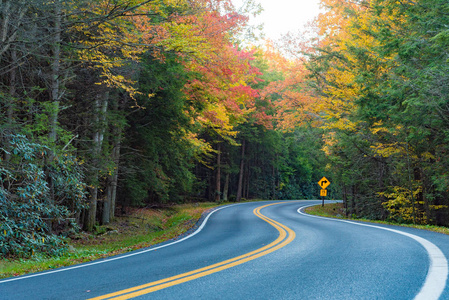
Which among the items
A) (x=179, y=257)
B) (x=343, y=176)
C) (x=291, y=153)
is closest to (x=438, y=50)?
(x=179, y=257)

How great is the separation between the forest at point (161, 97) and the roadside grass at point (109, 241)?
21.5 inches

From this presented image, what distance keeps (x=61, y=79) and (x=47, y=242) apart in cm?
518

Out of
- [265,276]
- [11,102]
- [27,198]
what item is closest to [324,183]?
[27,198]

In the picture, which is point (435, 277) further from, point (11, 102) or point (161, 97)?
point (161, 97)

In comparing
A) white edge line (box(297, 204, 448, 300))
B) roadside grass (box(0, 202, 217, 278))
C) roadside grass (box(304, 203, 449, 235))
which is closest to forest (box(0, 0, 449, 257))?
roadside grass (box(0, 202, 217, 278))

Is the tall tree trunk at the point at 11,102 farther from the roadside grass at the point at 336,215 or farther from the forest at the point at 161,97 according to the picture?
the roadside grass at the point at 336,215

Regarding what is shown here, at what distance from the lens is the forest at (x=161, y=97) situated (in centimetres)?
847

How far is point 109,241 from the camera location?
12.6 meters

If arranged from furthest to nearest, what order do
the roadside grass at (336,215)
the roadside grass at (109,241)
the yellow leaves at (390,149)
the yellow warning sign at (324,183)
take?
the yellow warning sign at (324,183) → the yellow leaves at (390,149) → the roadside grass at (336,215) → the roadside grass at (109,241)

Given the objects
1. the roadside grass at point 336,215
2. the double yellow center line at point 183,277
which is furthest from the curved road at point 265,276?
the roadside grass at point 336,215

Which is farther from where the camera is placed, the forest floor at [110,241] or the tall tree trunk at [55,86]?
the tall tree trunk at [55,86]

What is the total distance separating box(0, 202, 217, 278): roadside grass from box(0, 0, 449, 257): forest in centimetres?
55

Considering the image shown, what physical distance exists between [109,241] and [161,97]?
21.4 feet

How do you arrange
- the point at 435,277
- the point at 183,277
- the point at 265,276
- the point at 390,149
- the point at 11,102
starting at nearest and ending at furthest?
the point at 435,277, the point at 265,276, the point at 183,277, the point at 11,102, the point at 390,149
